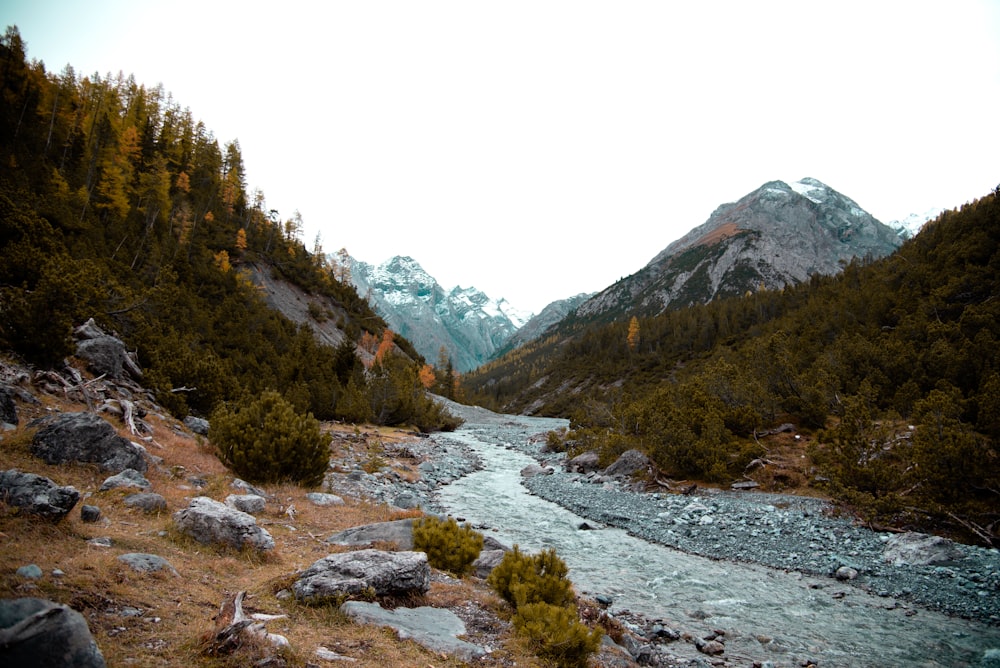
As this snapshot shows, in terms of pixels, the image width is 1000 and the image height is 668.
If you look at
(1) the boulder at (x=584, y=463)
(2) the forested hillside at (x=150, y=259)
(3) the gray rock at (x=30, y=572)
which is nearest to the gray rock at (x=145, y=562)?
(3) the gray rock at (x=30, y=572)

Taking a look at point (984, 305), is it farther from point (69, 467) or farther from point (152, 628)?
A: point (69, 467)

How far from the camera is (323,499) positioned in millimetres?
15086

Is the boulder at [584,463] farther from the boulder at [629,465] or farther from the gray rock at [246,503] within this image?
the gray rock at [246,503]

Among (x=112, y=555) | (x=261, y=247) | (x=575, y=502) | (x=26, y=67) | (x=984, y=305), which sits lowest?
(x=575, y=502)

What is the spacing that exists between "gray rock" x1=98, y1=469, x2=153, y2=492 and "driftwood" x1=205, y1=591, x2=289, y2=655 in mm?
6923

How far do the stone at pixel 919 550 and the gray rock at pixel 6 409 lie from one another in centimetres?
2435

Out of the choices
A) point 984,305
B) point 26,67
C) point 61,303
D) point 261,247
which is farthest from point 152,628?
point 261,247

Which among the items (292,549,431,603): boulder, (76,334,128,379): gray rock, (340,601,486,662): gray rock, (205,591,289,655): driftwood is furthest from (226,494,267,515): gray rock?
(76,334,128,379): gray rock

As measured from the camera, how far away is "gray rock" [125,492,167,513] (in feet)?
32.1

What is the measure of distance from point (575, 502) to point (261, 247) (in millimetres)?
79897

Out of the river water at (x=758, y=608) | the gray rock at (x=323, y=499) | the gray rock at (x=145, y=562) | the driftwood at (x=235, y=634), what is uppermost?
the driftwood at (x=235, y=634)

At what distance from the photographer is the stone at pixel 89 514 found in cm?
837

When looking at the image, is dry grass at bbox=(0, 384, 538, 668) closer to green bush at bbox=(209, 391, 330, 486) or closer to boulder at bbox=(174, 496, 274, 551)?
boulder at bbox=(174, 496, 274, 551)

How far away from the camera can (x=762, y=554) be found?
1603cm
